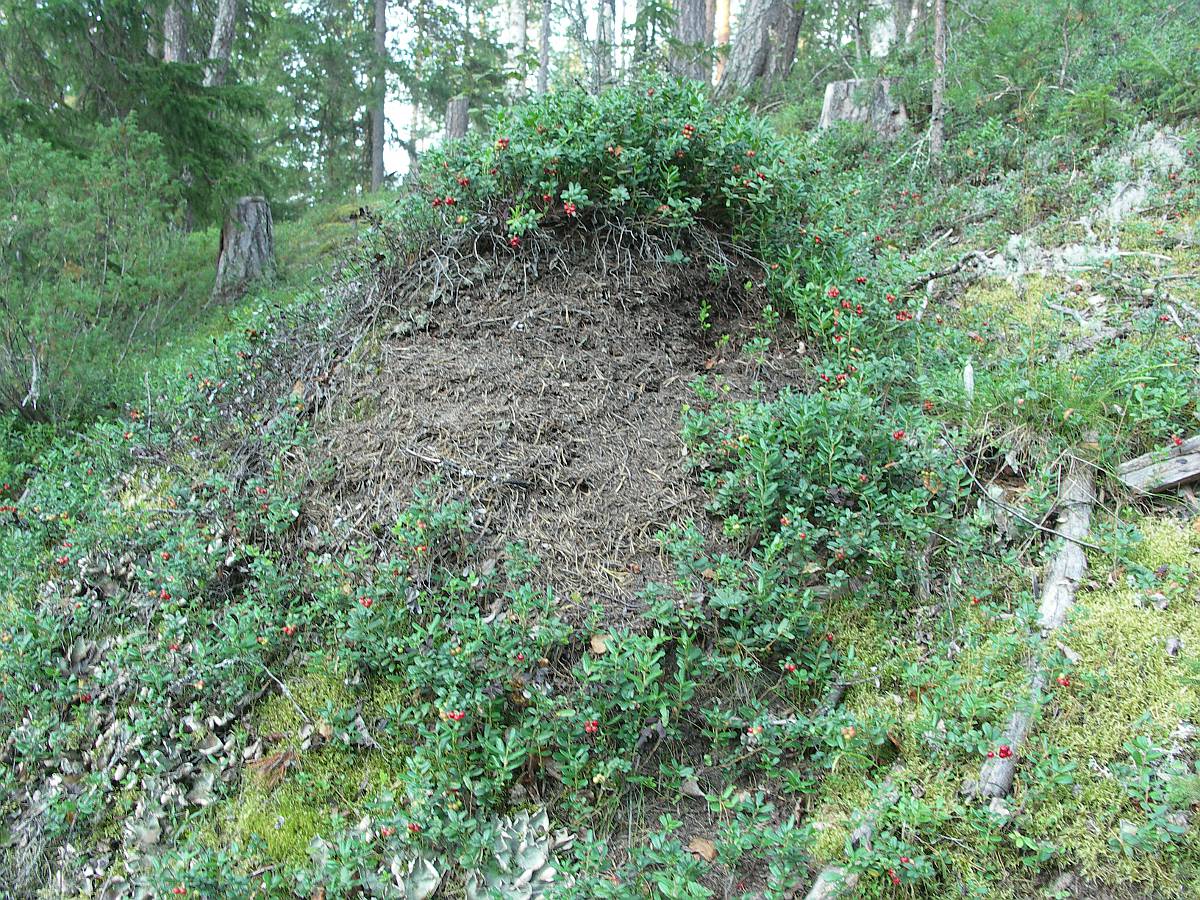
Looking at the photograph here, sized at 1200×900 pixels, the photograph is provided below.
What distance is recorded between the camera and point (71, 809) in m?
3.39

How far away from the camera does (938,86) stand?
284 inches

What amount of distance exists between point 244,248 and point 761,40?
7.27 meters

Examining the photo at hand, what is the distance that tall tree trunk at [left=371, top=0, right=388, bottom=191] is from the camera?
17859 millimetres

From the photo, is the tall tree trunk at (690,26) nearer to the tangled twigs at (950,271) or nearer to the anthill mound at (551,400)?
the tangled twigs at (950,271)

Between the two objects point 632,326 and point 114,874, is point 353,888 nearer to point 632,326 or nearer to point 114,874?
point 114,874

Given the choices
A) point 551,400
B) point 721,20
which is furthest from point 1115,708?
A: point 721,20

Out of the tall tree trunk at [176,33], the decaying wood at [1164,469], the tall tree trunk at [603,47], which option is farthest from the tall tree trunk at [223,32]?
the decaying wood at [1164,469]

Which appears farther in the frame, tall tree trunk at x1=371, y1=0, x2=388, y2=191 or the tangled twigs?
tall tree trunk at x1=371, y1=0, x2=388, y2=191

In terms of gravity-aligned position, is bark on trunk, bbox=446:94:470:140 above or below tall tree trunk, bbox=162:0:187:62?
below

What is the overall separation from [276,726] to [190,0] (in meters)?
10.9

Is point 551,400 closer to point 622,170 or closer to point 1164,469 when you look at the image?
point 622,170

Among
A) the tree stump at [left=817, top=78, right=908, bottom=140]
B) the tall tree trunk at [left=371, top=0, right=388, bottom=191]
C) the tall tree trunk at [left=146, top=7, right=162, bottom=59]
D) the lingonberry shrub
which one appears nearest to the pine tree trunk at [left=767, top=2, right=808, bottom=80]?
the tree stump at [left=817, top=78, right=908, bottom=140]

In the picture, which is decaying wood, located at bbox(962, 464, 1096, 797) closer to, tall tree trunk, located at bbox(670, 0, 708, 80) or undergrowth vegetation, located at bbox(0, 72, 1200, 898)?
undergrowth vegetation, located at bbox(0, 72, 1200, 898)

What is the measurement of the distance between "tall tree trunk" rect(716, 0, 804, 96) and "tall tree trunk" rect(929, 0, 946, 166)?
131 inches
